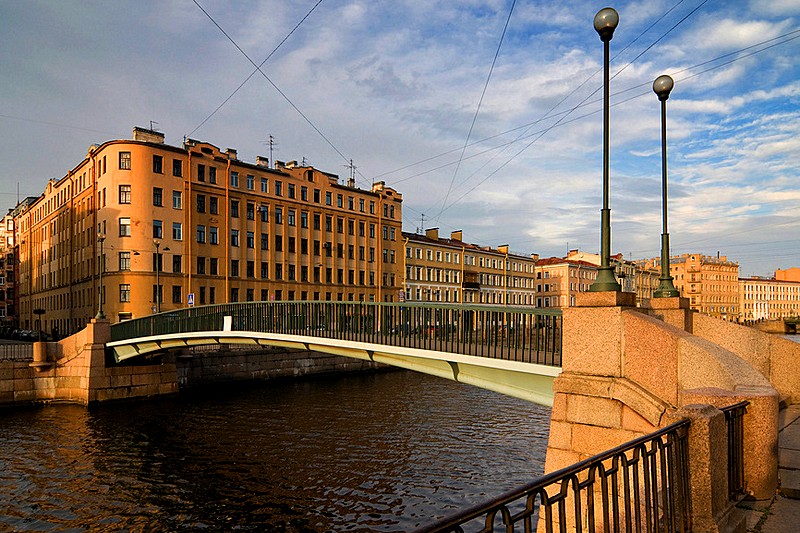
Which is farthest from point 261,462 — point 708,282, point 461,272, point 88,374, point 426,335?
point 708,282

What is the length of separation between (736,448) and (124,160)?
41845 millimetres

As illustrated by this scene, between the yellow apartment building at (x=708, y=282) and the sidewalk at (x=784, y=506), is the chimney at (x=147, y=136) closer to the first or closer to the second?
the sidewalk at (x=784, y=506)

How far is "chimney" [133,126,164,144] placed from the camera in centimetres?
4100

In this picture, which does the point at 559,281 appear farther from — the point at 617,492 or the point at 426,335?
the point at 617,492

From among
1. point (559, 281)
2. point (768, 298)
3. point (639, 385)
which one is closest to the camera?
point (639, 385)

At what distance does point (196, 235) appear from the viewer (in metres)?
41.5

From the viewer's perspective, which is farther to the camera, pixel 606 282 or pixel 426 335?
pixel 426 335

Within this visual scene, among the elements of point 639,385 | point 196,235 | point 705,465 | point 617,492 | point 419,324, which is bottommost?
point 617,492

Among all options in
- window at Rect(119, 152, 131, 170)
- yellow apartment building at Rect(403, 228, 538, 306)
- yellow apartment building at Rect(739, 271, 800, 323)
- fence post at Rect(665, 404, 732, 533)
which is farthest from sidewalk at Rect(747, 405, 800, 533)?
yellow apartment building at Rect(739, 271, 800, 323)

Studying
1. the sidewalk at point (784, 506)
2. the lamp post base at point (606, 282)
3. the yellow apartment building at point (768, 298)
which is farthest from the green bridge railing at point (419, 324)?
the yellow apartment building at point (768, 298)

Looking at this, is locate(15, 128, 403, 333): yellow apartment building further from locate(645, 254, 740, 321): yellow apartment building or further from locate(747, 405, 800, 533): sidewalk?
locate(645, 254, 740, 321): yellow apartment building

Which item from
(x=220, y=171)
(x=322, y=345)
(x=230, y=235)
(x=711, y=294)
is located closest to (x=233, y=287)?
(x=230, y=235)

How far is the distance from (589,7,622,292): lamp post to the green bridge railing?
1.90 meters

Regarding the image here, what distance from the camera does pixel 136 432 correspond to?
19.9 meters
